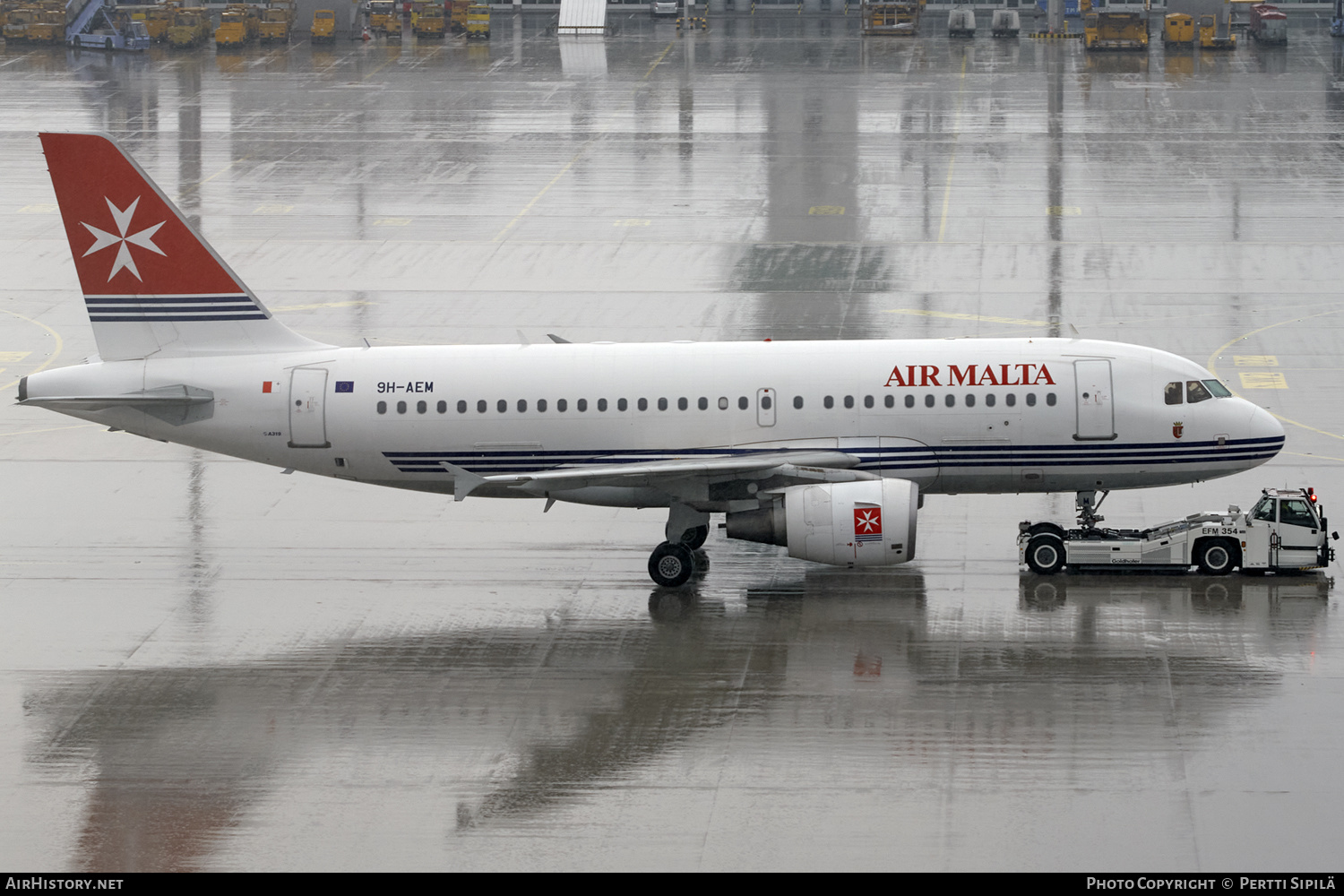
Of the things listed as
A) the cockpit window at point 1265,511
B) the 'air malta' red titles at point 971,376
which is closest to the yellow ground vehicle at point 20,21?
the 'air malta' red titles at point 971,376

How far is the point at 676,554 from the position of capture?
3691 centimetres

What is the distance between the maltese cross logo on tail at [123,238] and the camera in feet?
124

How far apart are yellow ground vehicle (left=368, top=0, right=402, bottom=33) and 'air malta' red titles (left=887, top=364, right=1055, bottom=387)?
9090 cm

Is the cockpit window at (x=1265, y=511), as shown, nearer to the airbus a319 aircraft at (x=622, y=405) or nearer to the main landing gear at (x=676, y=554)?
the airbus a319 aircraft at (x=622, y=405)

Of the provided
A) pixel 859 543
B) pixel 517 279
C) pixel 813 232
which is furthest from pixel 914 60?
pixel 859 543

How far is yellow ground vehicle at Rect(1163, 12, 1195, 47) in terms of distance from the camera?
363 ft

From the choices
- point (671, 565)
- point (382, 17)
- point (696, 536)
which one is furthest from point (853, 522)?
point (382, 17)

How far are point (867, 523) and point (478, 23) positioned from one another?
92.3 m

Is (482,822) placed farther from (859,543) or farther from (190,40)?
(190,40)

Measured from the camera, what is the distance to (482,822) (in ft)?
88.5

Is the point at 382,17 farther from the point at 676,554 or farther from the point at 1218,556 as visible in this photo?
the point at 1218,556

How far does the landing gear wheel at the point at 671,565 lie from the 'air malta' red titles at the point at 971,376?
5781mm

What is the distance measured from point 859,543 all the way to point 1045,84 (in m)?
70.7

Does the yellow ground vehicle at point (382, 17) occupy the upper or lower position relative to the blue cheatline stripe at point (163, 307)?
upper
